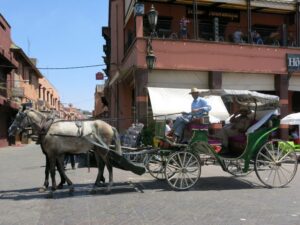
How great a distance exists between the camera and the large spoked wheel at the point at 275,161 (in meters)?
11.3

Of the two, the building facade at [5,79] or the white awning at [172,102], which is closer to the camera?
the white awning at [172,102]

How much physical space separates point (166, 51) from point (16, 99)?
23131 millimetres

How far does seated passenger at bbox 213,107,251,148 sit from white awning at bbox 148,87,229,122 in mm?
5872

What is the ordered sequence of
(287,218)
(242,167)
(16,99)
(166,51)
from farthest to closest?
(16,99) < (166,51) < (242,167) < (287,218)

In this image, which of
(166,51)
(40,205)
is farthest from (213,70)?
(40,205)

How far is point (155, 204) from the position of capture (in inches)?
356

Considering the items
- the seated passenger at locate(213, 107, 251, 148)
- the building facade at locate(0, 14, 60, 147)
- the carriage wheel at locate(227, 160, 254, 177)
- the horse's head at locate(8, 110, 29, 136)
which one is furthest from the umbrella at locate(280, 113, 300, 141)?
the building facade at locate(0, 14, 60, 147)

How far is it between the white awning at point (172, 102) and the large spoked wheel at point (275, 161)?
22.3ft

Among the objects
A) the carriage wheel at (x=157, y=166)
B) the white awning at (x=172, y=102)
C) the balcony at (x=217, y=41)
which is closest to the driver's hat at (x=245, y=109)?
the carriage wheel at (x=157, y=166)

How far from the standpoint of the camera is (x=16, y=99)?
40875 mm

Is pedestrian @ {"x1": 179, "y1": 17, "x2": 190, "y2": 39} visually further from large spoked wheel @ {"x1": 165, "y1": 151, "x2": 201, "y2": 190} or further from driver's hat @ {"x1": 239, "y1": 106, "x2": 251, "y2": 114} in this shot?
large spoked wheel @ {"x1": 165, "y1": 151, "x2": 201, "y2": 190}

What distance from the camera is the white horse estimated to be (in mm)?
10172

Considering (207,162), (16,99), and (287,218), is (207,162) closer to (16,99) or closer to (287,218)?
(287,218)

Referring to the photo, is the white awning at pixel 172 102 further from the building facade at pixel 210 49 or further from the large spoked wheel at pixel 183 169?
the large spoked wheel at pixel 183 169
